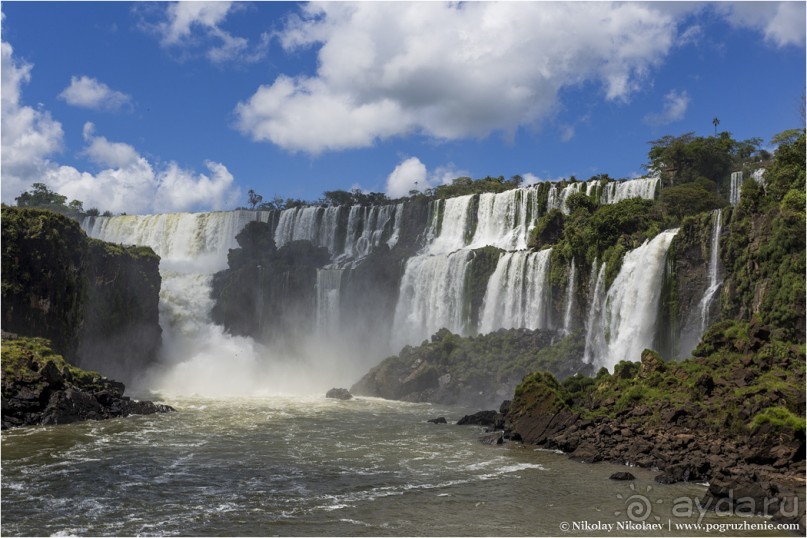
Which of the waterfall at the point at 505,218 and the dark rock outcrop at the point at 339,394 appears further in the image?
the waterfall at the point at 505,218

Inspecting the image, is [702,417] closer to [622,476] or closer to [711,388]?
[711,388]

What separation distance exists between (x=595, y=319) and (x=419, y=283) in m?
16.2

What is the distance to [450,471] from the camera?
22.9 meters

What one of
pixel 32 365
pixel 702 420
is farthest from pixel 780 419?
pixel 32 365

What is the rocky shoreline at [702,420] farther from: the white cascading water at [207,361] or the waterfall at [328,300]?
the waterfall at [328,300]

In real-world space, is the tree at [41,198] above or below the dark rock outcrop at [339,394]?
above

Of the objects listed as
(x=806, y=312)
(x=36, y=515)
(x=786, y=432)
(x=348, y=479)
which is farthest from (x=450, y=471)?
(x=806, y=312)

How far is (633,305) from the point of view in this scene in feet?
133

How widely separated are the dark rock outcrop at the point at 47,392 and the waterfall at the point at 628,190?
39185 mm

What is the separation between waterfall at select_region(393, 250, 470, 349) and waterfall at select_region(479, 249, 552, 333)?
247 centimetres

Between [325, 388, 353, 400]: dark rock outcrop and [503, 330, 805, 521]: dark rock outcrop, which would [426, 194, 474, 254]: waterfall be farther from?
[503, 330, 805, 521]: dark rock outcrop

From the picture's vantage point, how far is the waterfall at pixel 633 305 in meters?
39.7

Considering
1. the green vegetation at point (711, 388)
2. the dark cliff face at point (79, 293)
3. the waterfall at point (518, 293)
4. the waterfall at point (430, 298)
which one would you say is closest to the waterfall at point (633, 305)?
the waterfall at point (518, 293)

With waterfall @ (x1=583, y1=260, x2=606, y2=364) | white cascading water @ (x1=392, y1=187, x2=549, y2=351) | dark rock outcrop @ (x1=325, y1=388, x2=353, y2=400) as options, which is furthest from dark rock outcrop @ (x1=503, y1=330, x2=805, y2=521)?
white cascading water @ (x1=392, y1=187, x2=549, y2=351)
